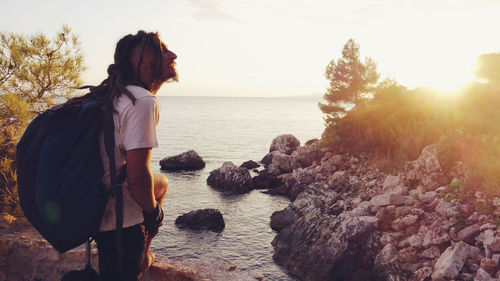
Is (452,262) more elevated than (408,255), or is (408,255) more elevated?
(452,262)

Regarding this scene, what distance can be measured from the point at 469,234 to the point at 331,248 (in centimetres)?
315

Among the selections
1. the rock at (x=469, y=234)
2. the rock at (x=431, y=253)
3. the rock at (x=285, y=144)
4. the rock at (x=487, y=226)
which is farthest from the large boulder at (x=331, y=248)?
the rock at (x=285, y=144)

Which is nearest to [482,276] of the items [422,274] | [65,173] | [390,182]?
[422,274]

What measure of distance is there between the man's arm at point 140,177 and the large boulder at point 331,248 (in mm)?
7656

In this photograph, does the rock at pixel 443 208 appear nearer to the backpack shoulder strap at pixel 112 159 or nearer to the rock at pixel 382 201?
the rock at pixel 382 201

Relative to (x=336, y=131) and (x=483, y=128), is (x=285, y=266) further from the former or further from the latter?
(x=336, y=131)

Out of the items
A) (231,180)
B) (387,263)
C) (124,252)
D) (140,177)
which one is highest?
(140,177)

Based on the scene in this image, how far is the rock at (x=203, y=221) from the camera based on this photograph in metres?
13.5

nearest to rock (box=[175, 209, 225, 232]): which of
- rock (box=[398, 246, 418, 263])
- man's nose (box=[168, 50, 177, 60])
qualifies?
rock (box=[398, 246, 418, 263])

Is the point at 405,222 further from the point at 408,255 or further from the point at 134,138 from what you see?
the point at 134,138

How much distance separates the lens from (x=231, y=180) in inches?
800

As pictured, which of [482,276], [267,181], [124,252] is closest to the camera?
[124,252]

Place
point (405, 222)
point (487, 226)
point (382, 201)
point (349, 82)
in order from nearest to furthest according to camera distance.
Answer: point (487, 226) → point (405, 222) → point (382, 201) → point (349, 82)

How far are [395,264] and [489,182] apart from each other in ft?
11.5
